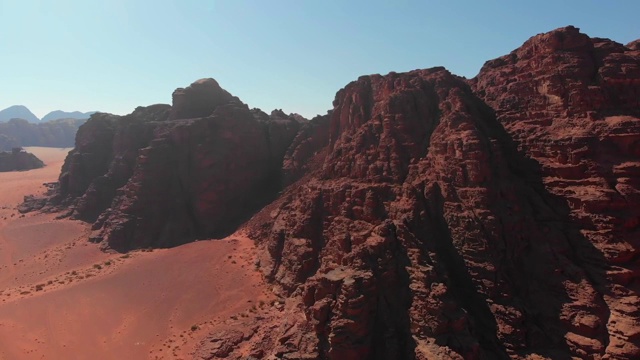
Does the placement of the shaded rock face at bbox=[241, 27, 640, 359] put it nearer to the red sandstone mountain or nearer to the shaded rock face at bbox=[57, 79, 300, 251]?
the red sandstone mountain

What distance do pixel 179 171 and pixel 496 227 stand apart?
4424 cm

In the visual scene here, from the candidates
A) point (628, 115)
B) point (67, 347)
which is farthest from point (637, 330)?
point (67, 347)

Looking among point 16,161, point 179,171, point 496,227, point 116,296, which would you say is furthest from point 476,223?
point 16,161

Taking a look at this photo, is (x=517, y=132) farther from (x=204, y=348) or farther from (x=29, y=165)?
(x=29, y=165)

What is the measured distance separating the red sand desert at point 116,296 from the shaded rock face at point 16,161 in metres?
65.5

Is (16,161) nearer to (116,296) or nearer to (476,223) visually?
(116,296)

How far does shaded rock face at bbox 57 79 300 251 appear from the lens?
5078cm

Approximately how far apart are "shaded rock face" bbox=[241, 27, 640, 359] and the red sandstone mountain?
81mm

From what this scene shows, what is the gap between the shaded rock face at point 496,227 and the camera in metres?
20.1

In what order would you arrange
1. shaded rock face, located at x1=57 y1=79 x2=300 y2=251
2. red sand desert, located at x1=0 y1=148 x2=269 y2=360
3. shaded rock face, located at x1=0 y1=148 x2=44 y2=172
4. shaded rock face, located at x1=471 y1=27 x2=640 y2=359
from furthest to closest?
shaded rock face, located at x1=0 y1=148 x2=44 y2=172, shaded rock face, located at x1=57 y1=79 x2=300 y2=251, red sand desert, located at x1=0 y1=148 x2=269 y2=360, shaded rock face, located at x1=471 y1=27 x2=640 y2=359

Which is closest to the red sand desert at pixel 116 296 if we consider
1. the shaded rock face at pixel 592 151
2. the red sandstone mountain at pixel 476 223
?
the red sandstone mountain at pixel 476 223

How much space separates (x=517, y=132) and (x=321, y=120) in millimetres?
35635

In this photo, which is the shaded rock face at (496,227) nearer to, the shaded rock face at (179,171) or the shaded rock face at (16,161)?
the shaded rock face at (179,171)

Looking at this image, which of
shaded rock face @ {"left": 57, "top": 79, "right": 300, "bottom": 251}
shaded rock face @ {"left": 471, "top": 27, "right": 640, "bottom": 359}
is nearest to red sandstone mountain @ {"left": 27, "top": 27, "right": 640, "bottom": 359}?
shaded rock face @ {"left": 471, "top": 27, "right": 640, "bottom": 359}
